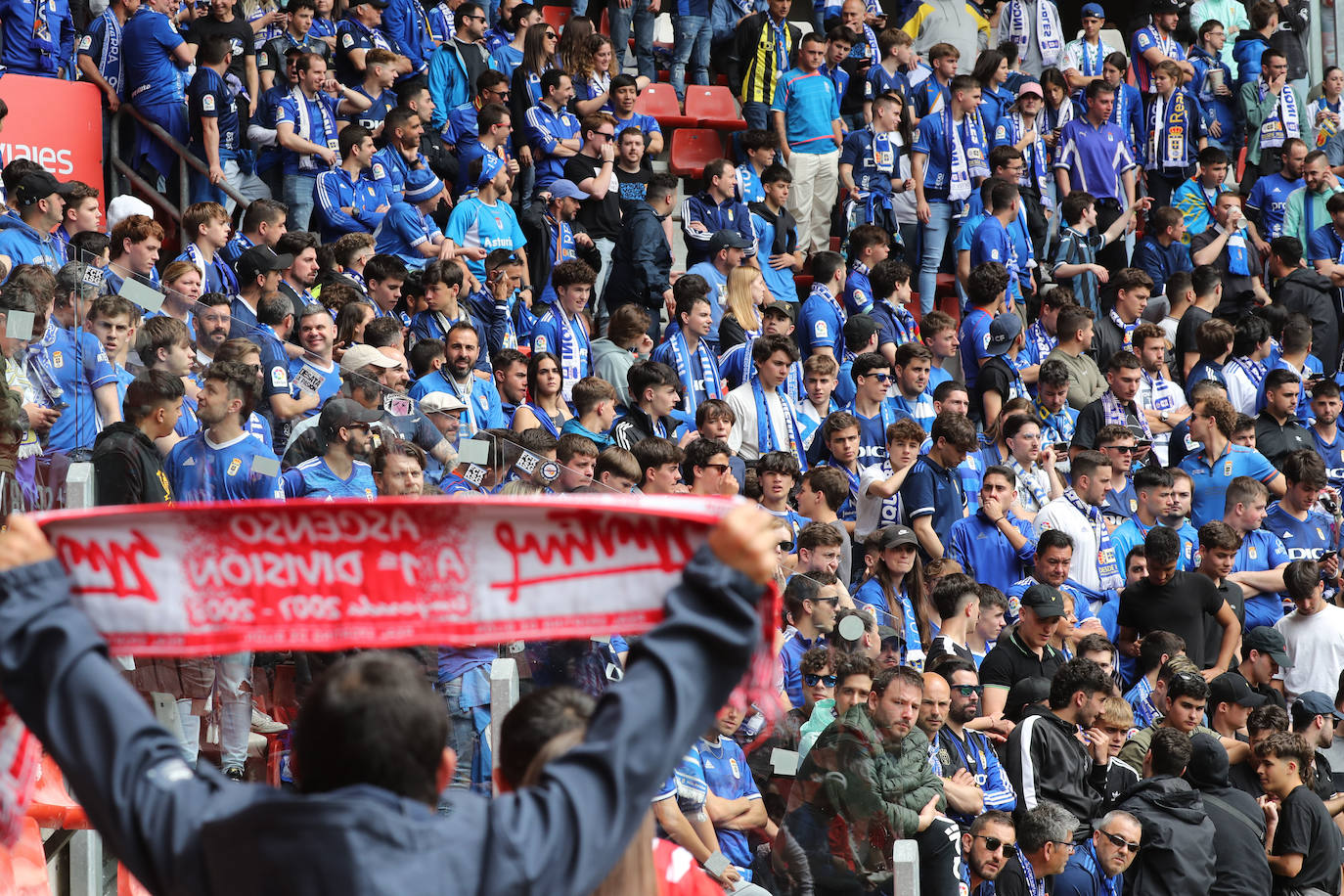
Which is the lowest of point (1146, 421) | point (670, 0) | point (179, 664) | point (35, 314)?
point (1146, 421)

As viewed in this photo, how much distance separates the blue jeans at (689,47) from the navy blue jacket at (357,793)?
12.4 meters

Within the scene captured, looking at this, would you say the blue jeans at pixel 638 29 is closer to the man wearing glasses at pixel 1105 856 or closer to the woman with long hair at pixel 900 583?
the woman with long hair at pixel 900 583

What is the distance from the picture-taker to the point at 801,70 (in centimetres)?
1344

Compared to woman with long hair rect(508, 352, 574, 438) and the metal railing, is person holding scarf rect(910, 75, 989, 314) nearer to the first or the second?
woman with long hair rect(508, 352, 574, 438)

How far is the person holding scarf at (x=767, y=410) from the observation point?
9.35 m

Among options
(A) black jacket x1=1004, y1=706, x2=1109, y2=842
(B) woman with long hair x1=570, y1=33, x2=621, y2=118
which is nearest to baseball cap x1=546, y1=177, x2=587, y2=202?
(B) woman with long hair x1=570, y1=33, x2=621, y2=118

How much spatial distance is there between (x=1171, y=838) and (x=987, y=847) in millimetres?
755

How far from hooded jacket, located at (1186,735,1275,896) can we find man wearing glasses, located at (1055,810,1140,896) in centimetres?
42

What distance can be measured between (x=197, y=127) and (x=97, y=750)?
9.26m

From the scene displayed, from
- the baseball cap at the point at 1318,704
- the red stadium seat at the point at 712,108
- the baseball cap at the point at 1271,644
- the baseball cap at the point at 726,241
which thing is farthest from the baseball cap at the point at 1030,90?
the baseball cap at the point at 1318,704

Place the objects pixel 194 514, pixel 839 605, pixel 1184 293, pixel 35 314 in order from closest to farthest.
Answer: pixel 194 514 < pixel 35 314 < pixel 839 605 < pixel 1184 293

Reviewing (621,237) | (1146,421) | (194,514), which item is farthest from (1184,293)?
(194,514)

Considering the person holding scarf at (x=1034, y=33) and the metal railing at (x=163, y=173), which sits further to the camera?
the person holding scarf at (x=1034, y=33)

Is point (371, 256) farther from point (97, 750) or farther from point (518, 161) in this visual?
point (97, 750)
